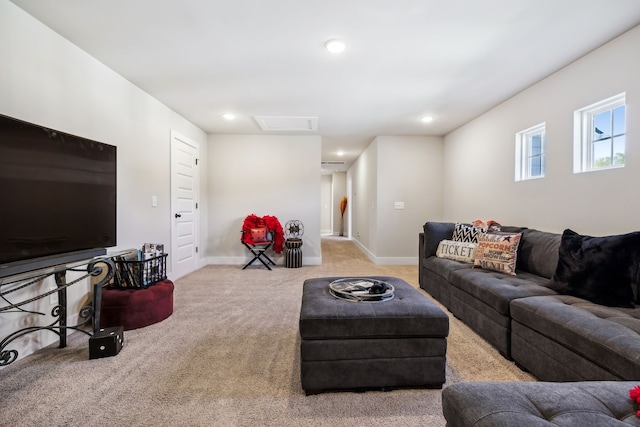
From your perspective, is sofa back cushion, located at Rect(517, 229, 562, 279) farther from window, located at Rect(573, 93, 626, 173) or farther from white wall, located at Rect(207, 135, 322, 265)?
white wall, located at Rect(207, 135, 322, 265)

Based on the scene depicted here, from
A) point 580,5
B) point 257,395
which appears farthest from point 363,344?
point 580,5

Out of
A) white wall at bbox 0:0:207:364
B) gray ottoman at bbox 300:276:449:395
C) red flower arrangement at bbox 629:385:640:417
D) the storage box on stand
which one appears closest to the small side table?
white wall at bbox 0:0:207:364

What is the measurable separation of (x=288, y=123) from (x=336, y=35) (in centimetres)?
235

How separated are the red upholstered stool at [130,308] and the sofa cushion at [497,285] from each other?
2.77 m

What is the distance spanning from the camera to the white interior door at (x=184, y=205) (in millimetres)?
4012

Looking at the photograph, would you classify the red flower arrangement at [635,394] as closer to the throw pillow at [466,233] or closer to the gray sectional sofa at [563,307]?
the gray sectional sofa at [563,307]

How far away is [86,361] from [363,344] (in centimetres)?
191

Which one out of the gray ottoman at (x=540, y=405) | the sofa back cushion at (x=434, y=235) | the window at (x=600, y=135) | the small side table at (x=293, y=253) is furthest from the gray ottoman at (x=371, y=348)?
the small side table at (x=293, y=253)

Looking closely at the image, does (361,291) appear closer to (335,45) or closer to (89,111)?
(335,45)

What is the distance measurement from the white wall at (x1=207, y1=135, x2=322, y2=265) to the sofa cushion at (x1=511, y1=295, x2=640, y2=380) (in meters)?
3.78

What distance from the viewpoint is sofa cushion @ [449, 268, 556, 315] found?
2014mm

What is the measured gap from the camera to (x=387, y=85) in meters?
3.15

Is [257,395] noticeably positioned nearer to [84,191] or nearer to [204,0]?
[84,191]

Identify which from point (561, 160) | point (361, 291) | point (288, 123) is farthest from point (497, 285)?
point (288, 123)
